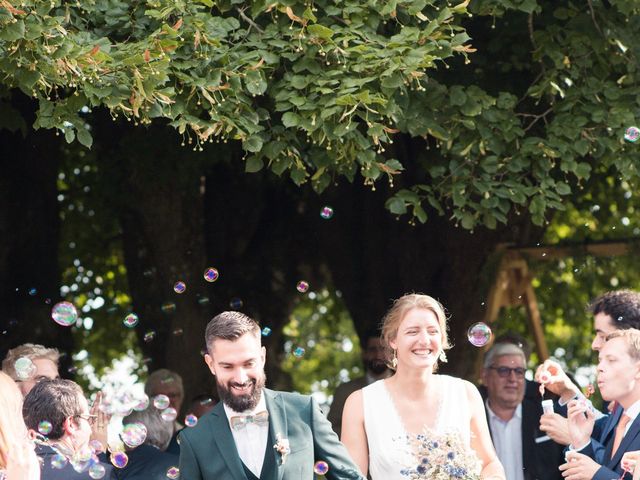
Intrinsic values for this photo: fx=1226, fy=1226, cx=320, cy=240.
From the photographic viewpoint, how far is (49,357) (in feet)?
23.3

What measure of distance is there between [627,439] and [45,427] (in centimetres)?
268

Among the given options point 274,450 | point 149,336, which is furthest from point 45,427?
point 149,336

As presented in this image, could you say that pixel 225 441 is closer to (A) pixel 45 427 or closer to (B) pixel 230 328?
(B) pixel 230 328

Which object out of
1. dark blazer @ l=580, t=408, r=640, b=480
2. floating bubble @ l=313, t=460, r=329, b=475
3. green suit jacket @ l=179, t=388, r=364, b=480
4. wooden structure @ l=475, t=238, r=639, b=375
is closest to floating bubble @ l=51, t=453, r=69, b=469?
green suit jacket @ l=179, t=388, r=364, b=480

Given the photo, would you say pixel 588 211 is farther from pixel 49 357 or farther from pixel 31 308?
pixel 49 357

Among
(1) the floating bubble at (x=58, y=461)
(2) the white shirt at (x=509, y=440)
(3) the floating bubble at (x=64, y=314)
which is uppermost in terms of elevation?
(3) the floating bubble at (x=64, y=314)

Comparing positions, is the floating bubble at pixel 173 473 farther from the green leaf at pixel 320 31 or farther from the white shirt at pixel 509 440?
the green leaf at pixel 320 31

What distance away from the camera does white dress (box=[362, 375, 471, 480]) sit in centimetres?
593

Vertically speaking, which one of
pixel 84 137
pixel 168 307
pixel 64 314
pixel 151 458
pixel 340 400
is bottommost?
pixel 151 458

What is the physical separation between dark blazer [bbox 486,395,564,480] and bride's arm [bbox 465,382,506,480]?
3.78 ft

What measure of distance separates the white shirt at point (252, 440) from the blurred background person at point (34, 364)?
6.49 feet

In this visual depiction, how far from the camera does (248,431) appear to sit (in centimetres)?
518

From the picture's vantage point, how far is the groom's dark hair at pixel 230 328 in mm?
5098

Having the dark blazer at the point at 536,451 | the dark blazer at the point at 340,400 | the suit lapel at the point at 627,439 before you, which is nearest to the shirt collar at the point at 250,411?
the suit lapel at the point at 627,439
